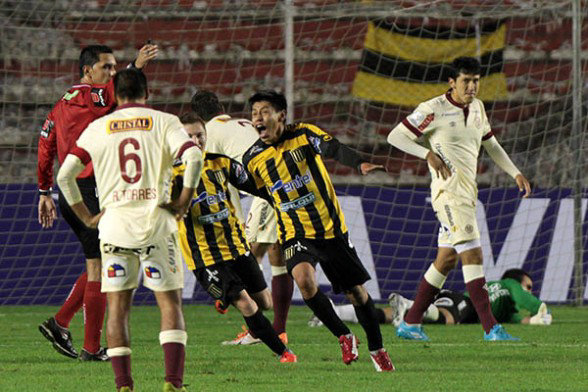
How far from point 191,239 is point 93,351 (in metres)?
0.87

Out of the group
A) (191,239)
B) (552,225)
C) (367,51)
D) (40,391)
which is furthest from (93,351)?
(367,51)

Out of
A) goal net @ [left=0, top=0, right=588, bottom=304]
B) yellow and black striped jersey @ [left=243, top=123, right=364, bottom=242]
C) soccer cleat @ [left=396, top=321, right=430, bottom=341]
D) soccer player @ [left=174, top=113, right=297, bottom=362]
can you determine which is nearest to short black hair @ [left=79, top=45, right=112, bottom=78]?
soccer player @ [left=174, top=113, right=297, bottom=362]

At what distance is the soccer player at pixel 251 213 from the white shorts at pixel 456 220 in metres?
1.14

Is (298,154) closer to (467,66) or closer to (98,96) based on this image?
(98,96)

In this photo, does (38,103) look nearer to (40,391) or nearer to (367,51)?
(367,51)

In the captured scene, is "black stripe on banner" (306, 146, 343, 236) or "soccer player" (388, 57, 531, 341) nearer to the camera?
"black stripe on banner" (306, 146, 343, 236)

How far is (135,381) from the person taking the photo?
6.23 metres

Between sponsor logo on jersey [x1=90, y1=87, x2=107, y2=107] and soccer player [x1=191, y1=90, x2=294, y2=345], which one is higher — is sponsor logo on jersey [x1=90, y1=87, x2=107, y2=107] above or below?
above

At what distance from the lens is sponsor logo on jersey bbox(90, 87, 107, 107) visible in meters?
7.58

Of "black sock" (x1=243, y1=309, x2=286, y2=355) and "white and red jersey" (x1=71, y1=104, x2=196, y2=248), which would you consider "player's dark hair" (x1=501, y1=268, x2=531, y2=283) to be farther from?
"white and red jersey" (x1=71, y1=104, x2=196, y2=248)

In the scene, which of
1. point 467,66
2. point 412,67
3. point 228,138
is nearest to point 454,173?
point 467,66

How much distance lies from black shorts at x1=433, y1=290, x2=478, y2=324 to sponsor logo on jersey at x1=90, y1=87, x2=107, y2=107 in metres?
3.90

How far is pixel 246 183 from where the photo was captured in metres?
7.15

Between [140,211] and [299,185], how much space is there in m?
1.88
